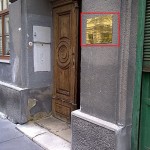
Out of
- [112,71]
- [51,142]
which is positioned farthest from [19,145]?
[112,71]

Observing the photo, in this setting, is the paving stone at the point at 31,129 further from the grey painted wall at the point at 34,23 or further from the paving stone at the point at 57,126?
the grey painted wall at the point at 34,23

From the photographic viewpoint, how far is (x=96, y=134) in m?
2.84

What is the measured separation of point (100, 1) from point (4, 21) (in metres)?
3.27

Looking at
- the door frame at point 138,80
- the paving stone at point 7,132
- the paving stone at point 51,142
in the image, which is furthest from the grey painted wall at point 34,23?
the door frame at point 138,80

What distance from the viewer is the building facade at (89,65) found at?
8.26 ft

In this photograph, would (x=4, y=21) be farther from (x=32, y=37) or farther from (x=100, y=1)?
(x=100, y=1)

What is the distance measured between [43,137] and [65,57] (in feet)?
5.18

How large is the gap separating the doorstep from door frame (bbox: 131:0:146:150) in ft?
3.93

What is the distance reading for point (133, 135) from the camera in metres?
2.67

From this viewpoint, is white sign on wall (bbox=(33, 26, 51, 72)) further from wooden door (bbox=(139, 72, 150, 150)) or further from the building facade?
wooden door (bbox=(139, 72, 150, 150))

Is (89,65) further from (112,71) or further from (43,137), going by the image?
(43,137)

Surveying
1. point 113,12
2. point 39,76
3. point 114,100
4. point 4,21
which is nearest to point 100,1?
point 113,12

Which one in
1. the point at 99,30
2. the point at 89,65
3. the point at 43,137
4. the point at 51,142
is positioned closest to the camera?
the point at 99,30

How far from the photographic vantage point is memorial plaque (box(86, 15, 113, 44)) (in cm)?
266
